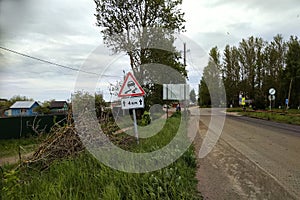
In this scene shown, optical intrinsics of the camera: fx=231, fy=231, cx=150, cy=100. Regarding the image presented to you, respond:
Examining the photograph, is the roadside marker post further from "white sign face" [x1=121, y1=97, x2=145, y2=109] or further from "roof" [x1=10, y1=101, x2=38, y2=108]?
"roof" [x1=10, y1=101, x2=38, y2=108]

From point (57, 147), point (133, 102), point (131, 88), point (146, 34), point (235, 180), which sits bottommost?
point (235, 180)

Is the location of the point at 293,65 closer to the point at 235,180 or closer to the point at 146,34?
the point at 146,34

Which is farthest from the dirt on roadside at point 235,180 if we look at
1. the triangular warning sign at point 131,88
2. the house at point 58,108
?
the house at point 58,108

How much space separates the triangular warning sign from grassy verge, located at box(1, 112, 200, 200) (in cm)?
261

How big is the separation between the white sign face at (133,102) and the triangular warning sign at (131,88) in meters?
0.12

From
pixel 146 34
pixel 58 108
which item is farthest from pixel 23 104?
pixel 146 34

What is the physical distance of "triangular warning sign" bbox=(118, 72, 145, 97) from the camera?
673 centimetres

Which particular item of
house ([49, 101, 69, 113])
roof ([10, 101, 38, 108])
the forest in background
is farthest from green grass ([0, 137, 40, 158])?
the forest in background

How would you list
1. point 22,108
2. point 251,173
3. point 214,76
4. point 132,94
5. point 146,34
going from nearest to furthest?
point 251,173 → point 132,94 → point 146,34 → point 22,108 → point 214,76

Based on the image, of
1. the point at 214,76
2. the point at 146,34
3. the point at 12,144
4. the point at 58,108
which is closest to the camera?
the point at 12,144

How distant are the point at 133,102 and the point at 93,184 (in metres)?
3.29

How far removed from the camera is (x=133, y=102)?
676 centimetres

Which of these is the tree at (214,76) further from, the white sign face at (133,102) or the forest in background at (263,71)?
the white sign face at (133,102)

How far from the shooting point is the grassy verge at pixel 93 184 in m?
3.35
